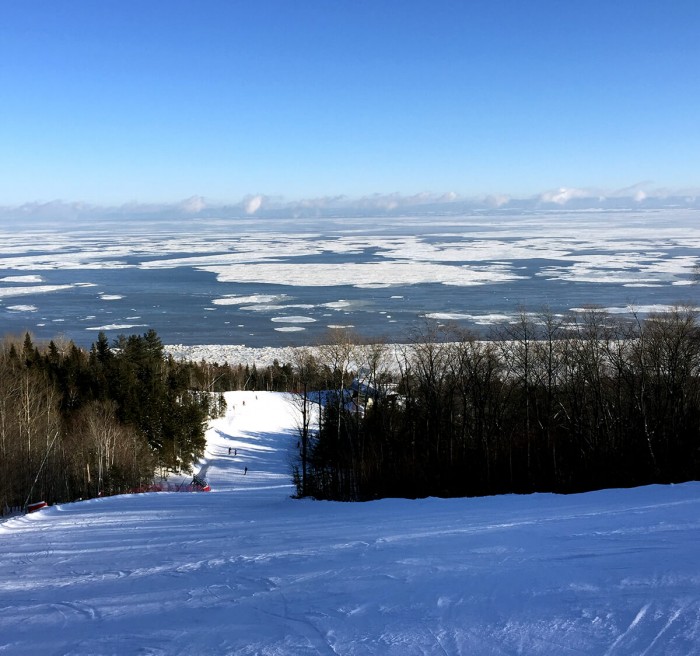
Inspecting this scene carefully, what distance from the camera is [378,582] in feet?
18.7

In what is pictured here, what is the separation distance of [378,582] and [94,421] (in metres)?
16.9

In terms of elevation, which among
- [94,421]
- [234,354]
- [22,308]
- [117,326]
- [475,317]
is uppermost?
[22,308]

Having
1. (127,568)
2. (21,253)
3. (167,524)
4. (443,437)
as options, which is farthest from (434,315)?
(21,253)

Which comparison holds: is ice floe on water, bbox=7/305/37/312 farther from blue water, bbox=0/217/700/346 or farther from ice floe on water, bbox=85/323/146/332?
ice floe on water, bbox=85/323/146/332

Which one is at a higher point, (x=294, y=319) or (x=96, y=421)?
(x=294, y=319)

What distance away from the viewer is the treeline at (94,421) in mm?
18484

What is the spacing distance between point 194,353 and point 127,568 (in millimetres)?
32711

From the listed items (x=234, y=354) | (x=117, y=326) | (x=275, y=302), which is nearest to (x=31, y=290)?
(x=117, y=326)

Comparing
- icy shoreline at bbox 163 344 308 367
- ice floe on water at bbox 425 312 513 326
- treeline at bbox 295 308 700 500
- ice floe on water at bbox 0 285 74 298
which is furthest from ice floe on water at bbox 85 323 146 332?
treeline at bbox 295 308 700 500

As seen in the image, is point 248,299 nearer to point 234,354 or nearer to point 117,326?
point 117,326

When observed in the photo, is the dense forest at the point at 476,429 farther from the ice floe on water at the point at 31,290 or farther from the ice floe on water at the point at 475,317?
the ice floe on water at the point at 31,290

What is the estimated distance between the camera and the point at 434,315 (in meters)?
42.6

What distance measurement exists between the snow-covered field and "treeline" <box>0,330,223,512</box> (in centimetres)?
934

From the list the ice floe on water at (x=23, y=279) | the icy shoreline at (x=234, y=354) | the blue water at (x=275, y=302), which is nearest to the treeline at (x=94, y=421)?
the icy shoreline at (x=234, y=354)
